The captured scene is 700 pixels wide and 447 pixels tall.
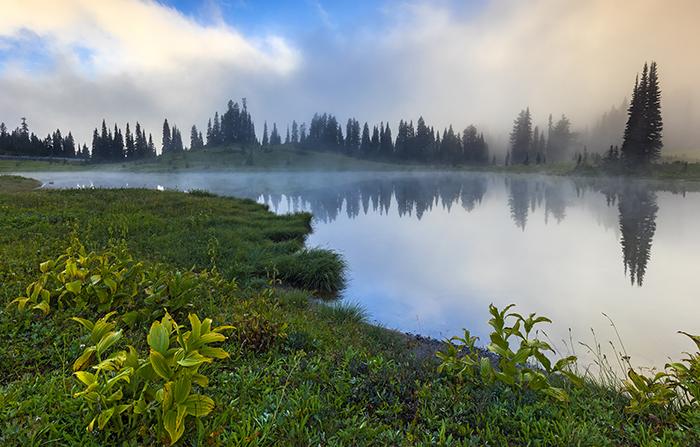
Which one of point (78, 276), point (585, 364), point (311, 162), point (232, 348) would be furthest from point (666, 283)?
point (311, 162)

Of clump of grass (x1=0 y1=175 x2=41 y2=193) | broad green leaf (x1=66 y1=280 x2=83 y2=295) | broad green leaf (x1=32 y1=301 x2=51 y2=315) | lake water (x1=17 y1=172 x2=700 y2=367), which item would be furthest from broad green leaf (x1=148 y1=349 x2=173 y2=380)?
clump of grass (x1=0 y1=175 x2=41 y2=193)

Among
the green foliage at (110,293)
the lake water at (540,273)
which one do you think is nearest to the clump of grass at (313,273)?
the lake water at (540,273)

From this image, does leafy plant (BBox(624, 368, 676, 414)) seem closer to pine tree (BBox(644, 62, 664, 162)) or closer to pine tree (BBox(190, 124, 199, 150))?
pine tree (BBox(644, 62, 664, 162))

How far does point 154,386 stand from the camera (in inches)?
123

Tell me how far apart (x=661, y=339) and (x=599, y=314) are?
1386 mm

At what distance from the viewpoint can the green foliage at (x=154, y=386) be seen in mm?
2734

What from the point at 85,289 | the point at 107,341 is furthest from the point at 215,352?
the point at 85,289

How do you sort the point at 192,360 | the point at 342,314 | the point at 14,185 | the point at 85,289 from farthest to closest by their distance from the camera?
1. the point at 14,185
2. the point at 342,314
3. the point at 85,289
4. the point at 192,360

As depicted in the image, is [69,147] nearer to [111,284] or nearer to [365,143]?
[365,143]

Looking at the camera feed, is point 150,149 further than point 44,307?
Yes

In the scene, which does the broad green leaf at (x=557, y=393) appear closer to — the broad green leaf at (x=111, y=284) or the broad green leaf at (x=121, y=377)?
the broad green leaf at (x=121, y=377)

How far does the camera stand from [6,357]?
4.03 m

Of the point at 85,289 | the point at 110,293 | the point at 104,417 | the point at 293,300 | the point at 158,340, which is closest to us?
the point at 104,417

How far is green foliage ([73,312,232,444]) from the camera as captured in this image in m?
2.73
